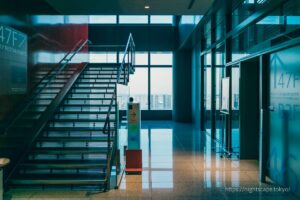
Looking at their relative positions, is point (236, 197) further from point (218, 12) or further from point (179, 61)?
point (179, 61)

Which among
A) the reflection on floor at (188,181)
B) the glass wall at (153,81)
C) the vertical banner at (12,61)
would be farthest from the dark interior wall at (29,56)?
the glass wall at (153,81)

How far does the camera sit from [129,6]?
21.9 ft

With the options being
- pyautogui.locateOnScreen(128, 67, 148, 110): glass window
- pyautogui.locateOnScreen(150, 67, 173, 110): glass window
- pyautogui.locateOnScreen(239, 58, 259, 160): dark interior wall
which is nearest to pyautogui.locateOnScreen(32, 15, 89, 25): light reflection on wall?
pyautogui.locateOnScreen(239, 58, 259, 160): dark interior wall

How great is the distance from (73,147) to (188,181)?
225 centimetres

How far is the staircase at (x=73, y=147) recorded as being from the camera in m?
4.95

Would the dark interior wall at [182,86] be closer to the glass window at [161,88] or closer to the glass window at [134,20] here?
the glass window at [161,88]

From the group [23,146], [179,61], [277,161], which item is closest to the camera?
[277,161]

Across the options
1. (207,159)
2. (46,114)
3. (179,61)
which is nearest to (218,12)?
(207,159)

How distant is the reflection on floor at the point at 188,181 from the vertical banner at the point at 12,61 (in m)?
1.70

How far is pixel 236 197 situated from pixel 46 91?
4.48m

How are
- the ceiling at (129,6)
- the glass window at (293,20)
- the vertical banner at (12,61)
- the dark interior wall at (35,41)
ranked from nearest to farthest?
the glass window at (293,20) → the vertical banner at (12,61) → the dark interior wall at (35,41) → the ceiling at (129,6)

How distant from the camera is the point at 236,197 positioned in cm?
441

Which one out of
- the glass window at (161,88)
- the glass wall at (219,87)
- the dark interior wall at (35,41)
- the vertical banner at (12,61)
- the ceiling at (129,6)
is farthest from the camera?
the glass window at (161,88)

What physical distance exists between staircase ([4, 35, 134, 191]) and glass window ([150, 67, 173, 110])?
26.3ft
